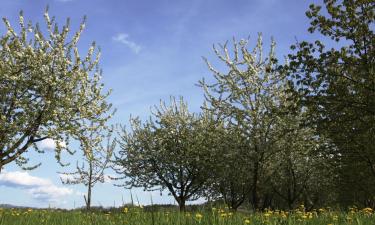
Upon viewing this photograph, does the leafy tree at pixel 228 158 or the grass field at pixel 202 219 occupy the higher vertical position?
the leafy tree at pixel 228 158

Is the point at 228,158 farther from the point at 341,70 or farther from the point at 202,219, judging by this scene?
the point at 202,219

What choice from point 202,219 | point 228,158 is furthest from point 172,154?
point 202,219

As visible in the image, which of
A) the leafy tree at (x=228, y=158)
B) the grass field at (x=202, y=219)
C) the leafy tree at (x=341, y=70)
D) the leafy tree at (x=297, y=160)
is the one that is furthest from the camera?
the leafy tree at (x=228, y=158)

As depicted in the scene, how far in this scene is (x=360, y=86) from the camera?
56.2ft

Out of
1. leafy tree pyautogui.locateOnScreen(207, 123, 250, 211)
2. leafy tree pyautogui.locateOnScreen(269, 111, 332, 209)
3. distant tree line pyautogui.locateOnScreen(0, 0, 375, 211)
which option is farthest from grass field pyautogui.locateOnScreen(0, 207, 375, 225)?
leafy tree pyautogui.locateOnScreen(207, 123, 250, 211)

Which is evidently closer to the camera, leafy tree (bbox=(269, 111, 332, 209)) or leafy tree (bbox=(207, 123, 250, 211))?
leafy tree (bbox=(269, 111, 332, 209))

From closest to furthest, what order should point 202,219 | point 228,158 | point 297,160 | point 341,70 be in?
point 202,219 < point 341,70 < point 228,158 < point 297,160

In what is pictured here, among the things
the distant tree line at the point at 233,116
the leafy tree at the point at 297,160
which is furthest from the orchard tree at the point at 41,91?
the leafy tree at the point at 297,160

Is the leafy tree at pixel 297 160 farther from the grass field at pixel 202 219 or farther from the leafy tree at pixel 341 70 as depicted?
the grass field at pixel 202 219

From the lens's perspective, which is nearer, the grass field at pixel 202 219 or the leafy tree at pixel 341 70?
the grass field at pixel 202 219

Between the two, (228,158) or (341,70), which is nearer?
(341,70)

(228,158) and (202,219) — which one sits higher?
(228,158)

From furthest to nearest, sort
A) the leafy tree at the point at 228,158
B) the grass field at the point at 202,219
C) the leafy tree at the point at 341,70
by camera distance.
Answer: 1. the leafy tree at the point at 228,158
2. the leafy tree at the point at 341,70
3. the grass field at the point at 202,219

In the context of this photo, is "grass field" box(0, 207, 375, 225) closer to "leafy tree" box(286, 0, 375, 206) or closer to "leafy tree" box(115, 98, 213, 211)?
"leafy tree" box(286, 0, 375, 206)
